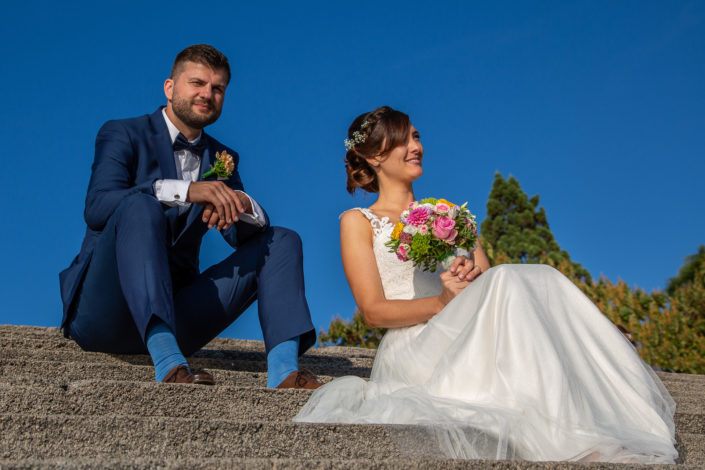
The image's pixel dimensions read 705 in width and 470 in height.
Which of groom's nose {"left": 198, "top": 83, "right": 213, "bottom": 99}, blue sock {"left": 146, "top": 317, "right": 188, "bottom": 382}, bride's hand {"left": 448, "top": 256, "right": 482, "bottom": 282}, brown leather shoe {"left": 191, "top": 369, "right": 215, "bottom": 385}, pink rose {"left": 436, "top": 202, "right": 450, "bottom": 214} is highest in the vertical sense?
groom's nose {"left": 198, "top": 83, "right": 213, "bottom": 99}

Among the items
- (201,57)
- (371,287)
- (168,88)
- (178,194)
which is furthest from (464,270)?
(168,88)

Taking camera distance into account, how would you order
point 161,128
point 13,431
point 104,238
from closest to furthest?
point 13,431 < point 104,238 < point 161,128

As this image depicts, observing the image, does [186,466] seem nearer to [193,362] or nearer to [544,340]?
[544,340]

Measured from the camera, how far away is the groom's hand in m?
3.36

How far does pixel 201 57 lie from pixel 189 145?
20.3 inches

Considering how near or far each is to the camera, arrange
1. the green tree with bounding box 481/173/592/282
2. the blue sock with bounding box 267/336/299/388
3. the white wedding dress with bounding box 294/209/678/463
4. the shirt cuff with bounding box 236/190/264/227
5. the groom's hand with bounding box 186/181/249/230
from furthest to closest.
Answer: the green tree with bounding box 481/173/592/282, the shirt cuff with bounding box 236/190/264/227, the groom's hand with bounding box 186/181/249/230, the blue sock with bounding box 267/336/299/388, the white wedding dress with bounding box 294/209/678/463

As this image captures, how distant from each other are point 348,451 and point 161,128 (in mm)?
2394

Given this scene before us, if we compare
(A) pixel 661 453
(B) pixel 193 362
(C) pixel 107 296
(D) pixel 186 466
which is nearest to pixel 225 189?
(C) pixel 107 296

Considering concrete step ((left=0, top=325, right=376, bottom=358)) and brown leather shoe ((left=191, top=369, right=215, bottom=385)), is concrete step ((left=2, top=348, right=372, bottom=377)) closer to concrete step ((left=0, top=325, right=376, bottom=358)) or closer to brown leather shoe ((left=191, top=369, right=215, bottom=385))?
concrete step ((left=0, top=325, right=376, bottom=358))

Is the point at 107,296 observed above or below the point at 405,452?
above

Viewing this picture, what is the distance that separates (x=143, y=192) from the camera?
11.5 ft

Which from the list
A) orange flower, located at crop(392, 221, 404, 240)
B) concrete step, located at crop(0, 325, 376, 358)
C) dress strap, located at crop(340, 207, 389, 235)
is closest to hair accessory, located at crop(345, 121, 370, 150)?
dress strap, located at crop(340, 207, 389, 235)

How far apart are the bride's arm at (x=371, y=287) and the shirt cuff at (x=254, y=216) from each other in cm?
60

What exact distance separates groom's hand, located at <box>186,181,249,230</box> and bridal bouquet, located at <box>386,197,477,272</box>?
0.93 meters
